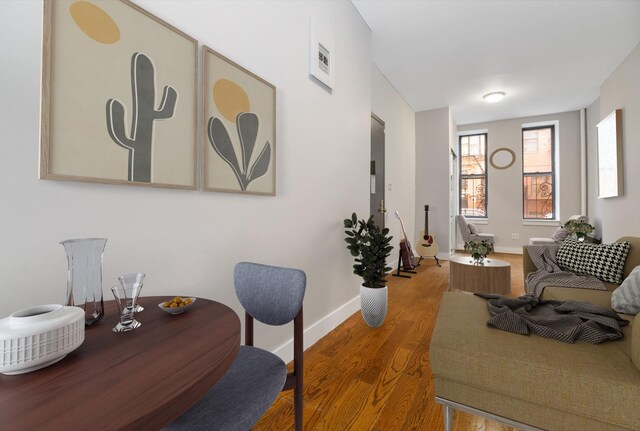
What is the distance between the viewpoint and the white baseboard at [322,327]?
1849mm

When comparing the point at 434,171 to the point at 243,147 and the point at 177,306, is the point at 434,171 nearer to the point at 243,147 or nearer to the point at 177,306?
the point at 243,147

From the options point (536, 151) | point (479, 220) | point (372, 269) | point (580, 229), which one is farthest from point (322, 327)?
point (536, 151)

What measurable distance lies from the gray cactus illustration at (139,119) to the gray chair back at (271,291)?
57cm

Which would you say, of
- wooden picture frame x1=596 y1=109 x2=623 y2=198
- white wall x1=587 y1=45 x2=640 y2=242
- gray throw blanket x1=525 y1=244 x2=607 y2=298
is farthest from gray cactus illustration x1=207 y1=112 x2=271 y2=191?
wooden picture frame x1=596 y1=109 x2=623 y2=198

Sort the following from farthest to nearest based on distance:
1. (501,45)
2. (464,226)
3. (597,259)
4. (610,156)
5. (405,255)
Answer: (464,226), (405,255), (610,156), (501,45), (597,259)

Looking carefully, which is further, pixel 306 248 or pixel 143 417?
pixel 306 248

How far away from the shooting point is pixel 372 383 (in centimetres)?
167

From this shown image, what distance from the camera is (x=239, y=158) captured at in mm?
1548

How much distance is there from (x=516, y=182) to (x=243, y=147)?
6.80 m

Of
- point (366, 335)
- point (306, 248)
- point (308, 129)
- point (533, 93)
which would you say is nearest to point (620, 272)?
point (366, 335)

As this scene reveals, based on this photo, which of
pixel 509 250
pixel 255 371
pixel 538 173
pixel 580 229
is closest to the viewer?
pixel 255 371

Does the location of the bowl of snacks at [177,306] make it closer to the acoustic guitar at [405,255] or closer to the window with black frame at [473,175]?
the acoustic guitar at [405,255]

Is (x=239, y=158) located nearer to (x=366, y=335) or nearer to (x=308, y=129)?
(x=308, y=129)

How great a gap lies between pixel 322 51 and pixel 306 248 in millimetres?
1577
